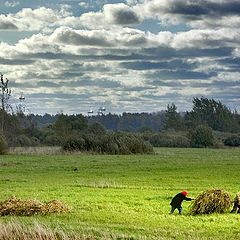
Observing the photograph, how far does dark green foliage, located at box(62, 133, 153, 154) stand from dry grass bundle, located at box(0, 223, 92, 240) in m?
55.6

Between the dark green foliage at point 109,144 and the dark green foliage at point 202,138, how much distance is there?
33.2 metres

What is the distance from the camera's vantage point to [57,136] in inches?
4077

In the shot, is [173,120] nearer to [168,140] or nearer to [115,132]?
[168,140]

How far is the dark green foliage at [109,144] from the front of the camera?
74750mm

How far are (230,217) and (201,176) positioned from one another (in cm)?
1882

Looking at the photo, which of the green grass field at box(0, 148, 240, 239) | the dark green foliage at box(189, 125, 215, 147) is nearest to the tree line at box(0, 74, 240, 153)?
the dark green foliage at box(189, 125, 215, 147)

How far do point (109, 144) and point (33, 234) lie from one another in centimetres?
5681

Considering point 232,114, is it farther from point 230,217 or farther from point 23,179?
point 230,217

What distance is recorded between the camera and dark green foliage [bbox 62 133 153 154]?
245ft

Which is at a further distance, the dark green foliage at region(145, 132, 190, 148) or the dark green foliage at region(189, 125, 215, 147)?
the dark green foliage at region(145, 132, 190, 148)

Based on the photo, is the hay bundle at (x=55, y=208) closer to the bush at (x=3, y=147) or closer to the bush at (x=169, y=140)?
the bush at (x=3, y=147)

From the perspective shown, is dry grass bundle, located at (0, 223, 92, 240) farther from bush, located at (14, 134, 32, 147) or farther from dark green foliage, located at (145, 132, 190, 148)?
dark green foliage, located at (145, 132, 190, 148)

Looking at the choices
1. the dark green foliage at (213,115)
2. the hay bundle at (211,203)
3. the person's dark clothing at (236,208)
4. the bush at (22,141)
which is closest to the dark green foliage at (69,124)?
the bush at (22,141)

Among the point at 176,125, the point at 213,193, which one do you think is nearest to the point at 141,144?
the point at 213,193
